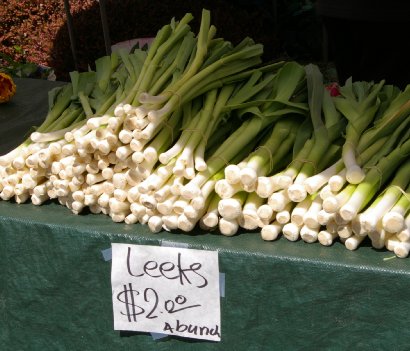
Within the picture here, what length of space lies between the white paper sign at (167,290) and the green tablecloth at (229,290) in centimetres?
3

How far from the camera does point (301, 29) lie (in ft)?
23.4

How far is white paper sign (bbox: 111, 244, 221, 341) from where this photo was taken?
4.83 ft

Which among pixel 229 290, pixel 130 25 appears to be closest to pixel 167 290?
pixel 229 290

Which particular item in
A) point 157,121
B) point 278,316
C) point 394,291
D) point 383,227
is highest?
point 157,121

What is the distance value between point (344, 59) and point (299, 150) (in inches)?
82.3

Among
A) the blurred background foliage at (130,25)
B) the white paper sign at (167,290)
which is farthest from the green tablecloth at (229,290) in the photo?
the blurred background foliage at (130,25)

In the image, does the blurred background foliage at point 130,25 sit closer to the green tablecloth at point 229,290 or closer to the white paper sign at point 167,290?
the green tablecloth at point 229,290

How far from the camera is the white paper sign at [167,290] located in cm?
147

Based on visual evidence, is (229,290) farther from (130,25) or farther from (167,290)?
(130,25)

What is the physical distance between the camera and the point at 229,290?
148 centimetres

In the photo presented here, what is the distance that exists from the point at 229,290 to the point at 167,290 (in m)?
0.15

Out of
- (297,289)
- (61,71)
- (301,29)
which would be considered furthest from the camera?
(301,29)

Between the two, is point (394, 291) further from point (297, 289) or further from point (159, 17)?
point (159, 17)

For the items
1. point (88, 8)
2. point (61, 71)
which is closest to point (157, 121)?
point (61, 71)
